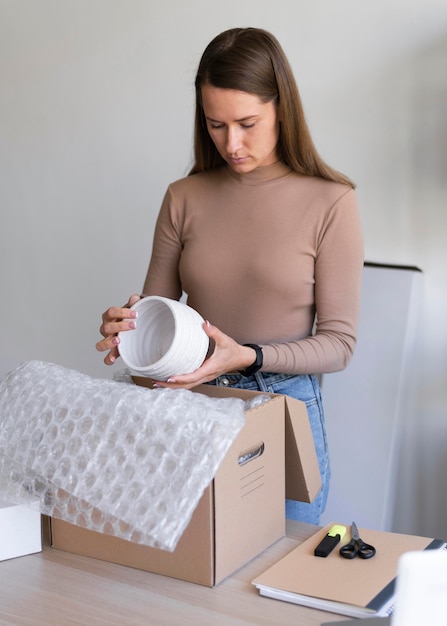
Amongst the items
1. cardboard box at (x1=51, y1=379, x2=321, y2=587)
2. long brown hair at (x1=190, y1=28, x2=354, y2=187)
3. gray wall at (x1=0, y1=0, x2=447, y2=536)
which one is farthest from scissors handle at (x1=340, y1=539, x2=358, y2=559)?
gray wall at (x1=0, y1=0, x2=447, y2=536)

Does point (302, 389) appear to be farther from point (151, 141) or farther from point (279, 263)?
point (151, 141)

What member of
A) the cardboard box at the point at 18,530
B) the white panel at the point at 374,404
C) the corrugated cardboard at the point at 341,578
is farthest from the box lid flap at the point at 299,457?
the white panel at the point at 374,404

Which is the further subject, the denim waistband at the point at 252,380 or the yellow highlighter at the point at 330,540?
the denim waistband at the point at 252,380

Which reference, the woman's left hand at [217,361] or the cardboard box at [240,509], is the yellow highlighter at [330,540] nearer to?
the cardboard box at [240,509]

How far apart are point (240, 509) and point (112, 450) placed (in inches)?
7.9

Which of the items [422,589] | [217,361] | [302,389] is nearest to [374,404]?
[302,389]

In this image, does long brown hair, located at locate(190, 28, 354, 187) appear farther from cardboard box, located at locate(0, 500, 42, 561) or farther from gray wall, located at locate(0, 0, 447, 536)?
cardboard box, located at locate(0, 500, 42, 561)

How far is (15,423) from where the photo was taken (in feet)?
4.10

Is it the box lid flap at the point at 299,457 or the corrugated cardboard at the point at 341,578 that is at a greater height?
the box lid flap at the point at 299,457

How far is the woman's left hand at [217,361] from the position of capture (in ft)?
4.36

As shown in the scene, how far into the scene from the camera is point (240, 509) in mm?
1153

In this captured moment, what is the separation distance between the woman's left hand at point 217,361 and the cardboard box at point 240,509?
6 centimetres

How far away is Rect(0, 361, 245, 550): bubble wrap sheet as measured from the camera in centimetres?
107

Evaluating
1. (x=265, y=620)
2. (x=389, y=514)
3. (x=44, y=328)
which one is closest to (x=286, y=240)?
(x=265, y=620)
